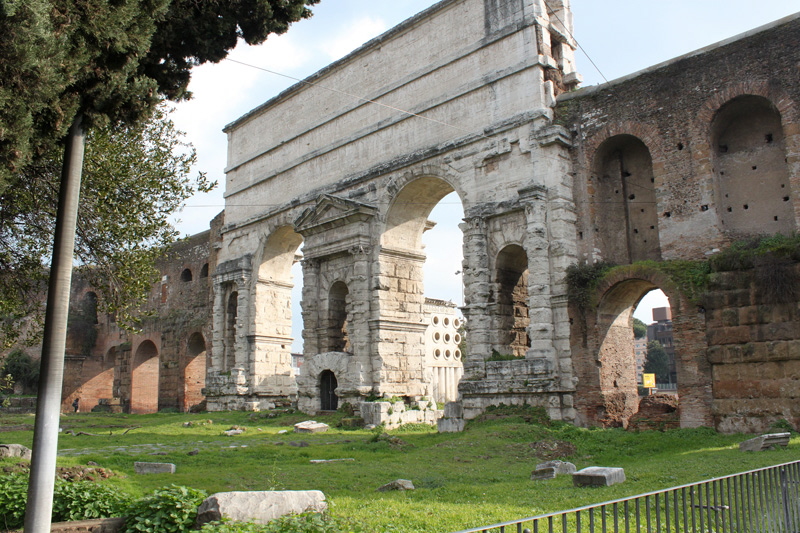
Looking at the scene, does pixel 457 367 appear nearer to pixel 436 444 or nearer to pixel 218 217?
pixel 218 217

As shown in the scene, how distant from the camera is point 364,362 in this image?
17938 millimetres

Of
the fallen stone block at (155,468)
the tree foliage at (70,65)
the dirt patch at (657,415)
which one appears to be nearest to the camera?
the tree foliage at (70,65)

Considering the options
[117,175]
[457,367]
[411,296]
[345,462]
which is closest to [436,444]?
[345,462]

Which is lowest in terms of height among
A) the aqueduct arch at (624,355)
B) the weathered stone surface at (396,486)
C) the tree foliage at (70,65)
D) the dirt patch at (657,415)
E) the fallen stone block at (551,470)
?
the weathered stone surface at (396,486)

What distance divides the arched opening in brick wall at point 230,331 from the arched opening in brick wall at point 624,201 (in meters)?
13.1

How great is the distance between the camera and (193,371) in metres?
28.4

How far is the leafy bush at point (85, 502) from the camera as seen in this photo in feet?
20.9

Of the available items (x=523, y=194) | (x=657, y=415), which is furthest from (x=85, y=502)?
(x=523, y=194)

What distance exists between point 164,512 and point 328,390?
540 inches

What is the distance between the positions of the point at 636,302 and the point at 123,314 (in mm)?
10495

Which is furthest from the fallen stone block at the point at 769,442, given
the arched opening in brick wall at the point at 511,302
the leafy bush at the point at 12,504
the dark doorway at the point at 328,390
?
the dark doorway at the point at 328,390

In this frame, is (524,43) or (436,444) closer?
(436,444)

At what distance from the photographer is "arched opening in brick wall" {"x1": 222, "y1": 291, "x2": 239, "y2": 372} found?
936 inches

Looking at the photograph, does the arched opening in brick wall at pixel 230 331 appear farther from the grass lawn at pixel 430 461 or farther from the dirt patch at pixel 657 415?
the dirt patch at pixel 657 415
